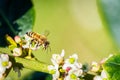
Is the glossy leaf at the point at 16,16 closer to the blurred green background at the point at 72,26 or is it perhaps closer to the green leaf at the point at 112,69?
the green leaf at the point at 112,69

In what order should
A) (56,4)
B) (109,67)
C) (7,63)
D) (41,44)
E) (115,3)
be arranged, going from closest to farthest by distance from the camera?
(109,67) → (7,63) → (41,44) → (115,3) → (56,4)

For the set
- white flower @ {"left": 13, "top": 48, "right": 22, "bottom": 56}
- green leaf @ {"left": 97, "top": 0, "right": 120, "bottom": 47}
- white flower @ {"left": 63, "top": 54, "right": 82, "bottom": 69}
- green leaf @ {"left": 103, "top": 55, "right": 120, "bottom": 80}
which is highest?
green leaf @ {"left": 97, "top": 0, "right": 120, "bottom": 47}

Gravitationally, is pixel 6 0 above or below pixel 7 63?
above

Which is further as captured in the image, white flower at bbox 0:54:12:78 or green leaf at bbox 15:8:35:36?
green leaf at bbox 15:8:35:36

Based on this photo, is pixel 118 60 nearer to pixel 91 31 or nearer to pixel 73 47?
pixel 73 47

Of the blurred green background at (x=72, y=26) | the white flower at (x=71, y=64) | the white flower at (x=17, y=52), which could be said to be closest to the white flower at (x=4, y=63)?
the white flower at (x=17, y=52)

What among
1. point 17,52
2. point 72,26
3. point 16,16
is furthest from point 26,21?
point 72,26

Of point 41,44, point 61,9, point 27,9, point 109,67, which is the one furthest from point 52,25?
point 109,67

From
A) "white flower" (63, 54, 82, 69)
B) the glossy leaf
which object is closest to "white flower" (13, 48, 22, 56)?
"white flower" (63, 54, 82, 69)

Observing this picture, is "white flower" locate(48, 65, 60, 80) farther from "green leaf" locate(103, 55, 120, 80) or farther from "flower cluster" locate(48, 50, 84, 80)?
"green leaf" locate(103, 55, 120, 80)
